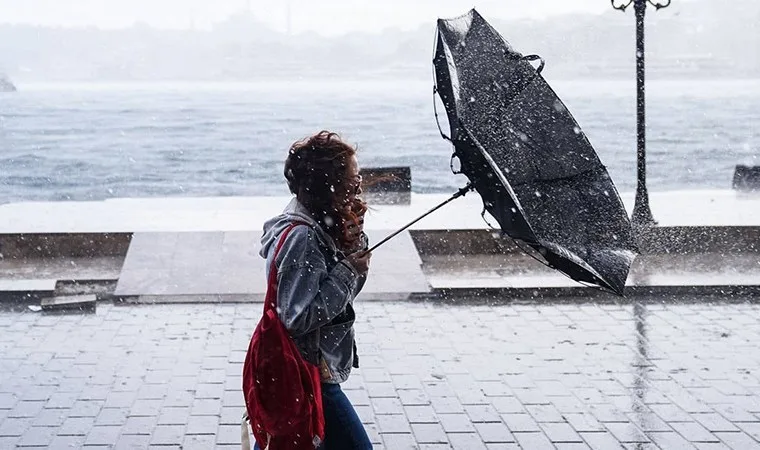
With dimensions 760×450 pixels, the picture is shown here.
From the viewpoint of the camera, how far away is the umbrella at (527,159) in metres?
3.21

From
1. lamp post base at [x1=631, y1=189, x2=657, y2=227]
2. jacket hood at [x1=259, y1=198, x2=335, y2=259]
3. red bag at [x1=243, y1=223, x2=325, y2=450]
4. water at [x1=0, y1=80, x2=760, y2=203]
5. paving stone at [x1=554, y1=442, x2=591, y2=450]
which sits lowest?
water at [x1=0, y1=80, x2=760, y2=203]

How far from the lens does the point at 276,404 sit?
10.5 feet

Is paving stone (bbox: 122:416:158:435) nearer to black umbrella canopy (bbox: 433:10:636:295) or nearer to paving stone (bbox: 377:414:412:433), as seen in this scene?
paving stone (bbox: 377:414:412:433)

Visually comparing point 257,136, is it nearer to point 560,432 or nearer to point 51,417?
point 51,417

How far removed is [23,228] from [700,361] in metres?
7.69

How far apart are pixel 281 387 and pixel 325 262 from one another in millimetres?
433

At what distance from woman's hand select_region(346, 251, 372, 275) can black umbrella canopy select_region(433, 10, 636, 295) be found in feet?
1.47

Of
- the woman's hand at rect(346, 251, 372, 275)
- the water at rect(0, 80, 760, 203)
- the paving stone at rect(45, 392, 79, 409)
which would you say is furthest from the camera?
the water at rect(0, 80, 760, 203)

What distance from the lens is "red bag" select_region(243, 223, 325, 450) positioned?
319 centimetres

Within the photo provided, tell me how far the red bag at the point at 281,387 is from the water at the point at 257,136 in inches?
895

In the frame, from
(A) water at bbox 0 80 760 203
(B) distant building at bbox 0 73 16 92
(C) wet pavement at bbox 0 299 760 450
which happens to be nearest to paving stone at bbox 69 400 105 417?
(C) wet pavement at bbox 0 299 760 450

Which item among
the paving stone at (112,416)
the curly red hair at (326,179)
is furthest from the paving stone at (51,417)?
the curly red hair at (326,179)

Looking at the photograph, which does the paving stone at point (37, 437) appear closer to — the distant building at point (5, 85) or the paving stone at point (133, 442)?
the paving stone at point (133, 442)

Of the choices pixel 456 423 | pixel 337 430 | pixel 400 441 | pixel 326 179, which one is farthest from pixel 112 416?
pixel 326 179
